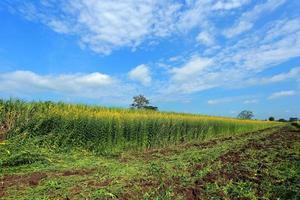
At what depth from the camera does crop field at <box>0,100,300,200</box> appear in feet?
23.6

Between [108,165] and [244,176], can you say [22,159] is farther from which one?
[244,176]

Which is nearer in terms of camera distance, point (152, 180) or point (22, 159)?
point (152, 180)

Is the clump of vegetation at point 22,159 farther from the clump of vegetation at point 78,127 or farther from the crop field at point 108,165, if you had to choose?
the clump of vegetation at point 78,127

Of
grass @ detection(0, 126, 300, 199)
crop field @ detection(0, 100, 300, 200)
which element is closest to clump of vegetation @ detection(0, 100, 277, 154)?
crop field @ detection(0, 100, 300, 200)

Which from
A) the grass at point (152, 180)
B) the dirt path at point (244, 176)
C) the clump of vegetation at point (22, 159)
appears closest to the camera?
the grass at point (152, 180)

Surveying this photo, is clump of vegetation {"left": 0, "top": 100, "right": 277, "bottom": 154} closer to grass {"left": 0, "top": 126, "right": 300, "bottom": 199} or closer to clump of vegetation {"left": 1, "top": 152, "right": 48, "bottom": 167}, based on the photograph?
clump of vegetation {"left": 1, "top": 152, "right": 48, "bottom": 167}

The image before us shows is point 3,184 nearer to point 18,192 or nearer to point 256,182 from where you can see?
point 18,192

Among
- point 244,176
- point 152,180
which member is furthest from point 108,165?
point 244,176

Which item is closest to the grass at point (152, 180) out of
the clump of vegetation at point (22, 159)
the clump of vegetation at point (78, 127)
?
the clump of vegetation at point (22, 159)

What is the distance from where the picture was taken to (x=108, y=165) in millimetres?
10586

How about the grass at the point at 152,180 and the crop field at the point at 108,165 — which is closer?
the grass at the point at 152,180

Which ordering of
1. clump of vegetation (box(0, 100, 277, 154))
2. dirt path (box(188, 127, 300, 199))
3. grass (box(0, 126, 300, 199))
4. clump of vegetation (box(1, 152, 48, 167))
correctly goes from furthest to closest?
clump of vegetation (box(0, 100, 277, 154)), clump of vegetation (box(1, 152, 48, 167)), dirt path (box(188, 127, 300, 199)), grass (box(0, 126, 300, 199))

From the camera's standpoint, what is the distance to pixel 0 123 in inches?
507

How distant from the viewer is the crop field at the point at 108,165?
7.18m
